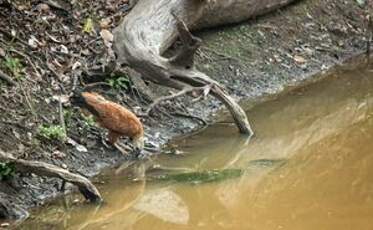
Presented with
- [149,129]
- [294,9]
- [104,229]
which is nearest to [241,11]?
[294,9]

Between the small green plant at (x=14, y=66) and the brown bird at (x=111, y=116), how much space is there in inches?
25.8

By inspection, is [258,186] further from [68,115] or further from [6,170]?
[6,170]

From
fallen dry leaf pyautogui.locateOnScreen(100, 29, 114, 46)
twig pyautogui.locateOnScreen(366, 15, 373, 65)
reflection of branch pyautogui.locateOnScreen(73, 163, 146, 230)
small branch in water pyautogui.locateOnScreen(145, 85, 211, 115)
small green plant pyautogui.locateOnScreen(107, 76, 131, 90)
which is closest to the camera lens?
reflection of branch pyautogui.locateOnScreen(73, 163, 146, 230)

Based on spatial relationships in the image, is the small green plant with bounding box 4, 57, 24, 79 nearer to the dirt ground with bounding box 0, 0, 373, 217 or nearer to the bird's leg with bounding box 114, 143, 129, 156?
the dirt ground with bounding box 0, 0, 373, 217

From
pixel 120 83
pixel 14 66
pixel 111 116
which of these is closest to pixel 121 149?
pixel 111 116

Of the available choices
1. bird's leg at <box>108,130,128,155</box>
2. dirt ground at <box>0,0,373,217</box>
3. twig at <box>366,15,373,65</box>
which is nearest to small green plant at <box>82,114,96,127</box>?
dirt ground at <box>0,0,373,217</box>

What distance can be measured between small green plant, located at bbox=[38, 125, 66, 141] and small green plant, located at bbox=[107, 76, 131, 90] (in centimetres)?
114

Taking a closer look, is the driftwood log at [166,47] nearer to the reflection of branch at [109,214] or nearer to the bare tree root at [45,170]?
the reflection of branch at [109,214]

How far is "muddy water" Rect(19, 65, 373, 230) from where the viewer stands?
19.1 feet

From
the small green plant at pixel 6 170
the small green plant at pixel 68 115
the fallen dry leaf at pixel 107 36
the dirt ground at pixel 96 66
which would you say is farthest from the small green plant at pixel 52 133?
the fallen dry leaf at pixel 107 36

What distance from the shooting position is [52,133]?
670 cm

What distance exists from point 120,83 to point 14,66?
109 centimetres

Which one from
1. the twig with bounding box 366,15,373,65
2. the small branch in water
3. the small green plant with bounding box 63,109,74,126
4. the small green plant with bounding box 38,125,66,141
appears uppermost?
the small green plant with bounding box 38,125,66,141

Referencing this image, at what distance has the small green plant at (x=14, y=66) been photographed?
725cm
